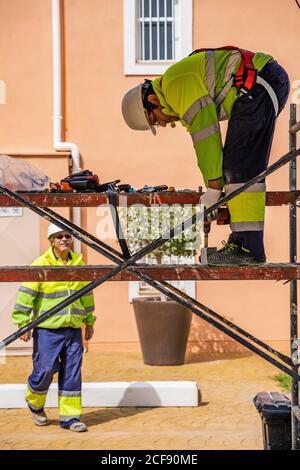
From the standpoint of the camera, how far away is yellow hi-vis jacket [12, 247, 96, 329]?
8.69 meters

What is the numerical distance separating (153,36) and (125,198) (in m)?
7.85

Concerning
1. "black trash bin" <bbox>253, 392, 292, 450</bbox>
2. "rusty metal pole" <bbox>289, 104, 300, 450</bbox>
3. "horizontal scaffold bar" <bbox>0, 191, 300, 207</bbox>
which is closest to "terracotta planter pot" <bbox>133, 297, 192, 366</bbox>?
"black trash bin" <bbox>253, 392, 292, 450</bbox>

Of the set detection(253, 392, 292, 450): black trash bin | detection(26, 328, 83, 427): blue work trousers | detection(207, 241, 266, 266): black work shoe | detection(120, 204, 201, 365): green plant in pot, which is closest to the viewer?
detection(207, 241, 266, 266): black work shoe

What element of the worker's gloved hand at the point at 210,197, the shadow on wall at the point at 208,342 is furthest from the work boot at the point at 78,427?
the shadow on wall at the point at 208,342

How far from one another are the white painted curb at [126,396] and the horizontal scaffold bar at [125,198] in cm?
427

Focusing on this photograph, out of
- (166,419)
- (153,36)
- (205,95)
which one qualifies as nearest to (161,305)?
(166,419)

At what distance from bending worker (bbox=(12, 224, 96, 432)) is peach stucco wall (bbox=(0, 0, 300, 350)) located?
385 cm

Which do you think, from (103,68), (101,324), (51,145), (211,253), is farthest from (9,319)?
(211,253)

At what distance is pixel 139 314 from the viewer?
1189 centimetres

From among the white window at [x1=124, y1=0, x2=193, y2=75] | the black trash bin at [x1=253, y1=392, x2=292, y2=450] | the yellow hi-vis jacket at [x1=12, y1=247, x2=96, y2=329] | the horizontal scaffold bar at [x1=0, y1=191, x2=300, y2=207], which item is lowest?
the black trash bin at [x1=253, y1=392, x2=292, y2=450]

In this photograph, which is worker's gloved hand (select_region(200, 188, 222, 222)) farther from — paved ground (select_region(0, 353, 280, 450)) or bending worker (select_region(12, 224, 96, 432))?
bending worker (select_region(12, 224, 96, 432))

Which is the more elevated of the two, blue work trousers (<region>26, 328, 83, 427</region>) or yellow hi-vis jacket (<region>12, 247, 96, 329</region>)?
yellow hi-vis jacket (<region>12, 247, 96, 329</region>)

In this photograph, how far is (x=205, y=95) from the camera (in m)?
5.09

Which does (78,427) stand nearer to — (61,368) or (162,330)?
(61,368)
